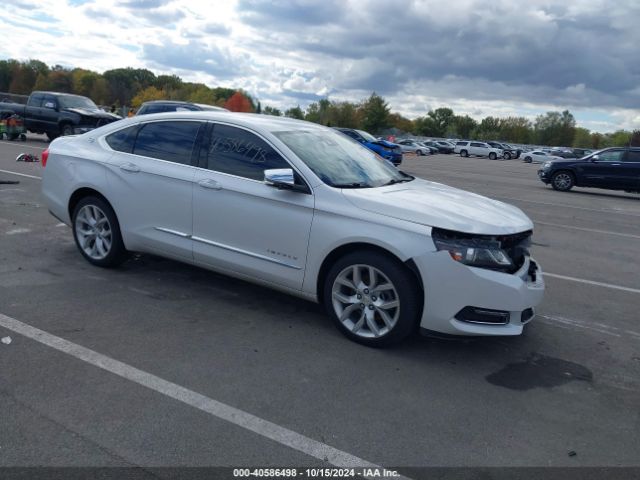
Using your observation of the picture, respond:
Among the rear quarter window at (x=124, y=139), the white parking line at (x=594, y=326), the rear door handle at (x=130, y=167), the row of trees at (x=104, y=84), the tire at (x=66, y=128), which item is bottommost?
the white parking line at (x=594, y=326)

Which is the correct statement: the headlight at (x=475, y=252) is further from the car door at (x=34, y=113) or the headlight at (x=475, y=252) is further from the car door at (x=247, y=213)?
the car door at (x=34, y=113)

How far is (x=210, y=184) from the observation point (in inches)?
201

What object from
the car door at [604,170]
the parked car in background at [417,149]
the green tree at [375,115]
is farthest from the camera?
the green tree at [375,115]

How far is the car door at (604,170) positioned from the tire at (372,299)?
675 inches

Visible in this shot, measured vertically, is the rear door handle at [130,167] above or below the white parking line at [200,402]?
above

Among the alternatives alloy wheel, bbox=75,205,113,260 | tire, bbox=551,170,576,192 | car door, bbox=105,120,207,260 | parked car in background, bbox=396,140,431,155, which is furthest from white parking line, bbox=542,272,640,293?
parked car in background, bbox=396,140,431,155

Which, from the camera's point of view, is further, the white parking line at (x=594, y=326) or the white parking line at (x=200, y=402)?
the white parking line at (x=594, y=326)

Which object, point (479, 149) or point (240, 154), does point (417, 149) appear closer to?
point (479, 149)

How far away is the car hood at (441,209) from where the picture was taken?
4.21 meters

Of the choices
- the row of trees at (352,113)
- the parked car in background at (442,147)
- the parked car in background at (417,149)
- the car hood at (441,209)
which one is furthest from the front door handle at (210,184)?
the row of trees at (352,113)

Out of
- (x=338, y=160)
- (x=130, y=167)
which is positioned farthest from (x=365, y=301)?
(x=130, y=167)

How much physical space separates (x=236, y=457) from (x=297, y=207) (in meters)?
2.19

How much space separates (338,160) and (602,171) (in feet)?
54.8

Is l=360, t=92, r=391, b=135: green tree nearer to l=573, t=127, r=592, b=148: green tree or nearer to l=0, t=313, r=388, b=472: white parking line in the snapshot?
l=573, t=127, r=592, b=148: green tree
